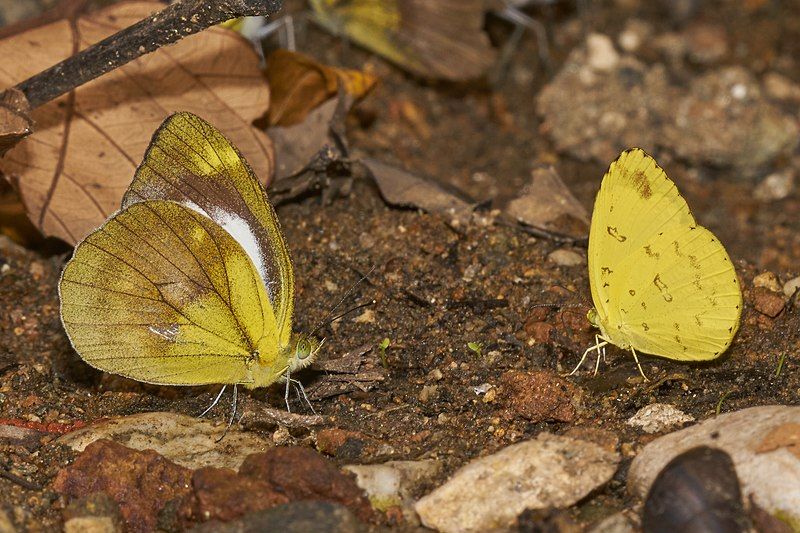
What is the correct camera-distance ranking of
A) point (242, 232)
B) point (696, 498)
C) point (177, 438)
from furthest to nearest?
point (242, 232) → point (177, 438) → point (696, 498)

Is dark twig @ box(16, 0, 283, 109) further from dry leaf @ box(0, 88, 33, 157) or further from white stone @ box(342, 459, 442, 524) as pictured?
white stone @ box(342, 459, 442, 524)

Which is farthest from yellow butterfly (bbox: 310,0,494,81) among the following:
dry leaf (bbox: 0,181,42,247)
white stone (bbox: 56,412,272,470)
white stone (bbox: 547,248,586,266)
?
white stone (bbox: 56,412,272,470)

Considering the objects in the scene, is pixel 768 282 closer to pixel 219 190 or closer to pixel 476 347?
pixel 476 347

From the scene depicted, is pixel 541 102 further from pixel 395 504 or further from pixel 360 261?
pixel 395 504

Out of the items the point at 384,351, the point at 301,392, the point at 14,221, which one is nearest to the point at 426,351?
the point at 384,351

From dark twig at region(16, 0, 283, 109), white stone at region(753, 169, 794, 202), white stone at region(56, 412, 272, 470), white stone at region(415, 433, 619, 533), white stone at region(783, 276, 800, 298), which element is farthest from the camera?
white stone at region(753, 169, 794, 202)

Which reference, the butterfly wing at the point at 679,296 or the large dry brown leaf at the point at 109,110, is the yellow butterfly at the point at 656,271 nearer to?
the butterfly wing at the point at 679,296

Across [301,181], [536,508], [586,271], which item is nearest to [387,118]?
[301,181]
